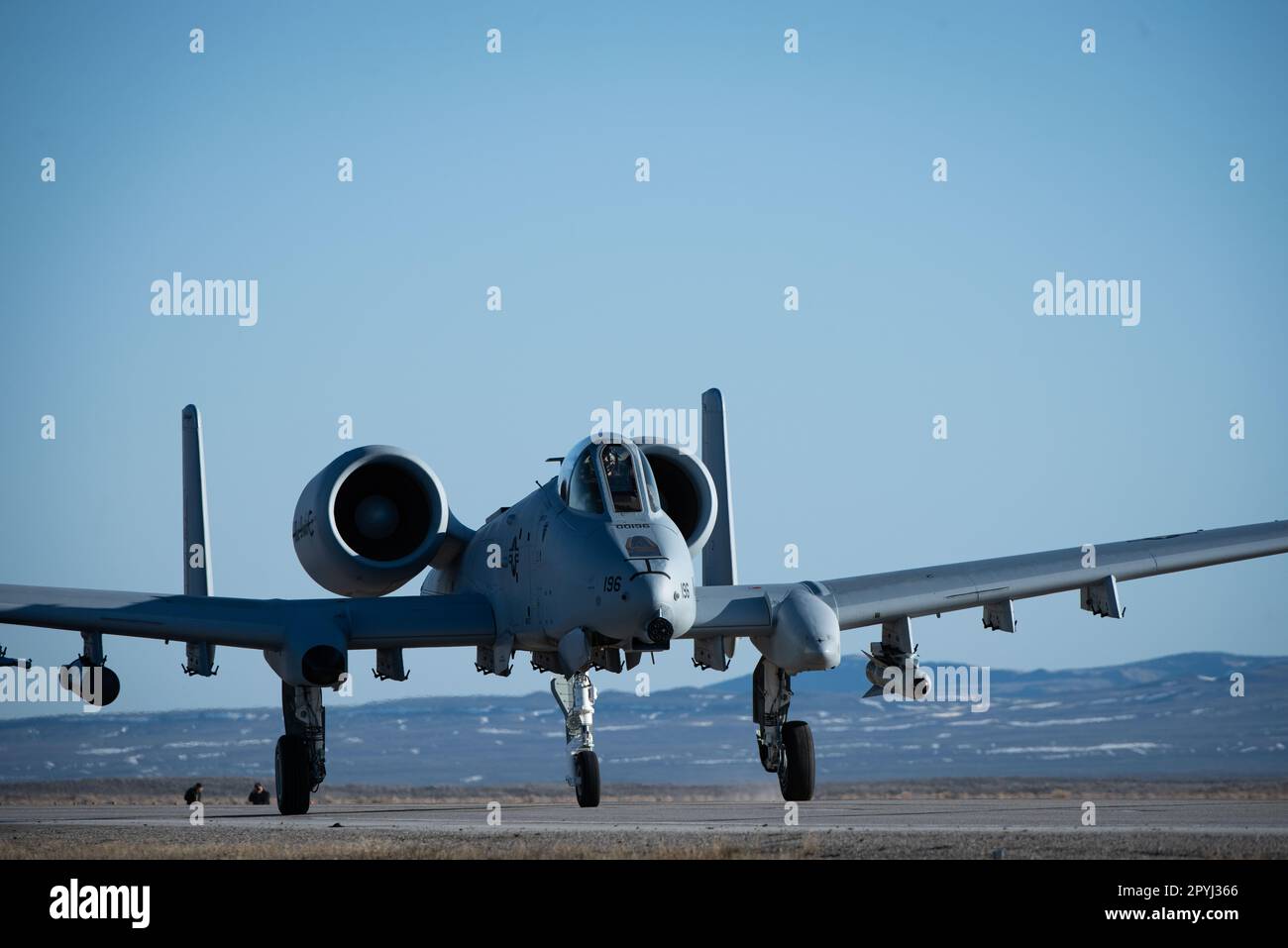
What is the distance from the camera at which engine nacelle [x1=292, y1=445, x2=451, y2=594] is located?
26.8 m

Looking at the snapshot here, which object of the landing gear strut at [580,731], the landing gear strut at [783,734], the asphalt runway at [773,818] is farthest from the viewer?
the landing gear strut at [783,734]

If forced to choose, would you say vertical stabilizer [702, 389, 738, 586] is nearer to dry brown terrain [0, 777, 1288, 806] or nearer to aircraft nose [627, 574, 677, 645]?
aircraft nose [627, 574, 677, 645]

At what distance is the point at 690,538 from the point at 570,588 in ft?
14.3

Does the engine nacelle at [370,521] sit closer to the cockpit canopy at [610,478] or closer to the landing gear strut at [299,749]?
the landing gear strut at [299,749]

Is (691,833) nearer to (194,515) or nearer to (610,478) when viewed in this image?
(610,478)

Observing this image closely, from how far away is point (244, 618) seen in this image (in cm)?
2442

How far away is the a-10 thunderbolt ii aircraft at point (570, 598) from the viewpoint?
21406 millimetres

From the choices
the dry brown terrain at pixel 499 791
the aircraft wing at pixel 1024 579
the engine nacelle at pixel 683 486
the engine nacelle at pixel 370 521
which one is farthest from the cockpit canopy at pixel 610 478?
the dry brown terrain at pixel 499 791

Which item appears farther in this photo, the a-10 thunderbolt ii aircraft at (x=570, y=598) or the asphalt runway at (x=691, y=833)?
the a-10 thunderbolt ii aircraft at (x=570, y=598)

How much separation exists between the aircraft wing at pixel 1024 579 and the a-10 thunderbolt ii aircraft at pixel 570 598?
29mm

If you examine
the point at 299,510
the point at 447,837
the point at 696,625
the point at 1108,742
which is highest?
the point at 299,510
